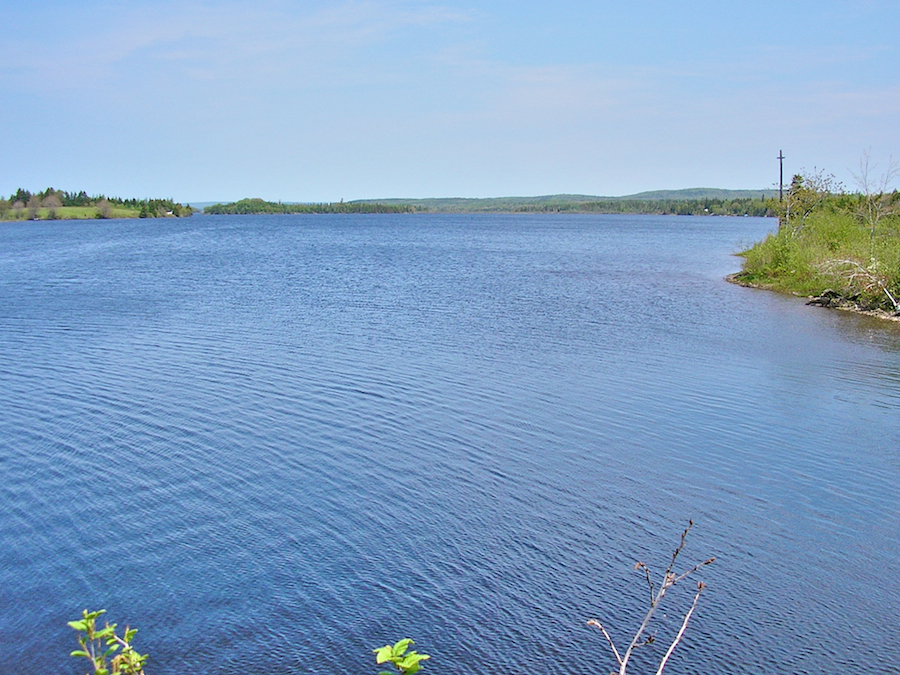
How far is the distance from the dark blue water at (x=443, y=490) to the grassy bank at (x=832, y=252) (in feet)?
19.1

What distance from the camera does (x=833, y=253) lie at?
3659 centimetres

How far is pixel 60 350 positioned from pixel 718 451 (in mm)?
18723

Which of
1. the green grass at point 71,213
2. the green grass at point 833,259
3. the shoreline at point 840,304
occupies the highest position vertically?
the green grass at point 71,213

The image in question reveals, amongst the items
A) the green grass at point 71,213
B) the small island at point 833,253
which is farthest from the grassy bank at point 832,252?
the green grass at point 71,213

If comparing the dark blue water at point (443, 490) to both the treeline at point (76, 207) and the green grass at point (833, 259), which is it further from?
the treeline at point (76, 207)

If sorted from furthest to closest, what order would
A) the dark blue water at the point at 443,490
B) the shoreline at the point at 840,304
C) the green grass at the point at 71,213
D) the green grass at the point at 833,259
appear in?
1. the green grass at the point at 71,213
2. the green grass at the point at 833,259
3. the shoreline at the point at 840,304
4. the dark blue water at the point at 443,490

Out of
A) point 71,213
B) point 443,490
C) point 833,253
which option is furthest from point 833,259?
point 71,213

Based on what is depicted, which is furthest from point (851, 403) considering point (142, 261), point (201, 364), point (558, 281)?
point (142, 261)

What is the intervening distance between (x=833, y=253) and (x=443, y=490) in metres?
30.6

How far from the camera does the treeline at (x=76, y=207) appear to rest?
16325 cm

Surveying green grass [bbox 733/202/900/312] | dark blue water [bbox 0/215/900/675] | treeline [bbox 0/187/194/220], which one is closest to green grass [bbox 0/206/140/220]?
treeline [bbox 0/187/194/220]

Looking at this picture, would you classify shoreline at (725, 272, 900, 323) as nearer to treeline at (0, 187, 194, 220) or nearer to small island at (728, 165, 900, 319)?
small island at (728, 165, 900, 319)

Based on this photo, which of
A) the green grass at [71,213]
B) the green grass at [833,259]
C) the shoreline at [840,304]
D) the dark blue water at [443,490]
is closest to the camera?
the dark blue water at [443,490]

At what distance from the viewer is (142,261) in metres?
55.7
